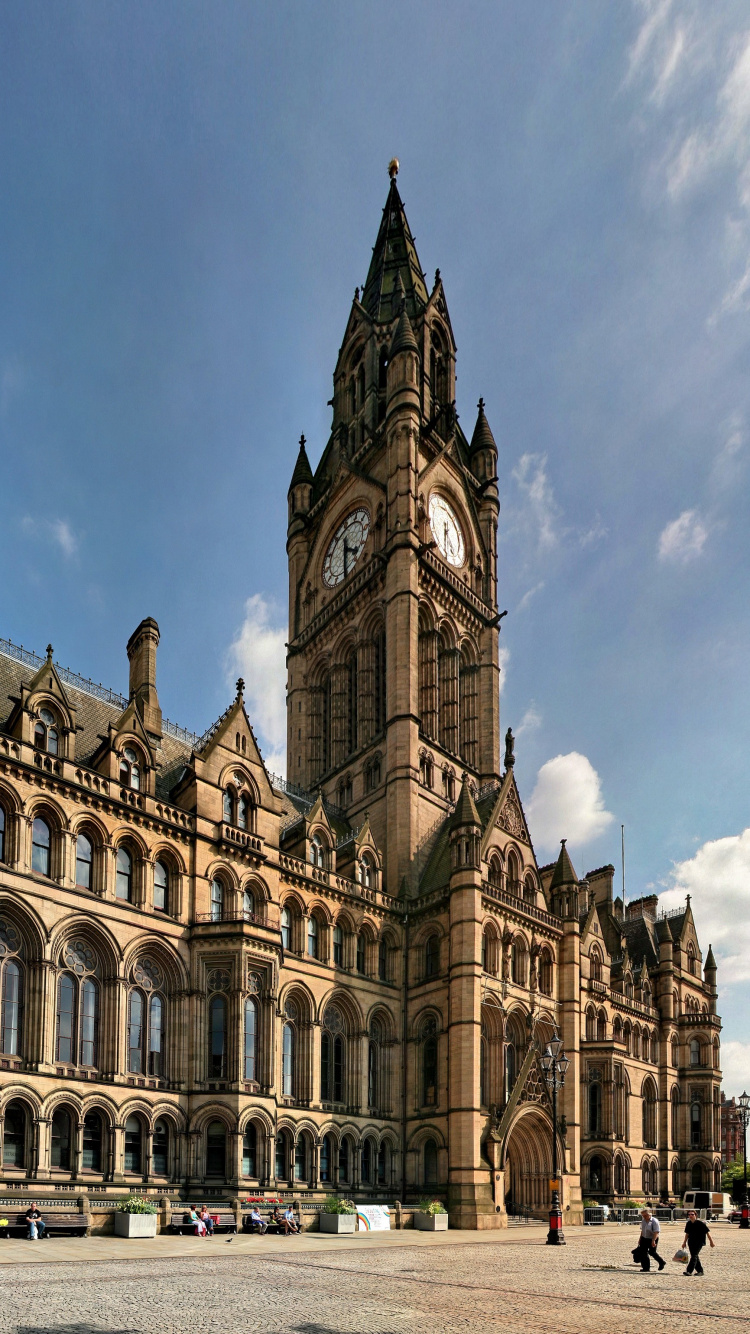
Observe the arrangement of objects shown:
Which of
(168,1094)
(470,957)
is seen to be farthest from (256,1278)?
(470,957)

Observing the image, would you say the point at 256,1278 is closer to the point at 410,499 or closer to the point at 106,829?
the point at 106,829

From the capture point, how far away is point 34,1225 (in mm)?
29047

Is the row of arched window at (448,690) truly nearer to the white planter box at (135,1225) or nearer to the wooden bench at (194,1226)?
the wooden bench at (194,1226)

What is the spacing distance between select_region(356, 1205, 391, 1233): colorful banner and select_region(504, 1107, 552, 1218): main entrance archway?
13.8 m

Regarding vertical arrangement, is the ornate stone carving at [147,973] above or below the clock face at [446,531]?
below

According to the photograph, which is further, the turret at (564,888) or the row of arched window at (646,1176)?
the row of arched window at (646,1176)

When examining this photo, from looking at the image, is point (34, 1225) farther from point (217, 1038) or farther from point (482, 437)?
point (482, 437)

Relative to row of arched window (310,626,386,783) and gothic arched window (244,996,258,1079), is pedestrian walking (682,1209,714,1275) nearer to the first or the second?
gothic arched window (244,996,258,1079)

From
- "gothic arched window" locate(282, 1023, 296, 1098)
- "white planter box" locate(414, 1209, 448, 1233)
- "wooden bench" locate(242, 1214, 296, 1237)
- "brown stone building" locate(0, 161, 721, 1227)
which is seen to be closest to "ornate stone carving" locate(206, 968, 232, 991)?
"brown stone building" locate(0, 161, 721, 1227)

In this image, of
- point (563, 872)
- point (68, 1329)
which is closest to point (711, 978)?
point (563, 872)

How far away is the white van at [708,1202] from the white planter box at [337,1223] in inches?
1382

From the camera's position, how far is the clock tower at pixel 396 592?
60.8 m

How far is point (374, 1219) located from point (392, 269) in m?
66.3

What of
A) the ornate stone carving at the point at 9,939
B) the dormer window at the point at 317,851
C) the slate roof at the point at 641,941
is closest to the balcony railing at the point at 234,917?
the dormer window at the point at 317,851
